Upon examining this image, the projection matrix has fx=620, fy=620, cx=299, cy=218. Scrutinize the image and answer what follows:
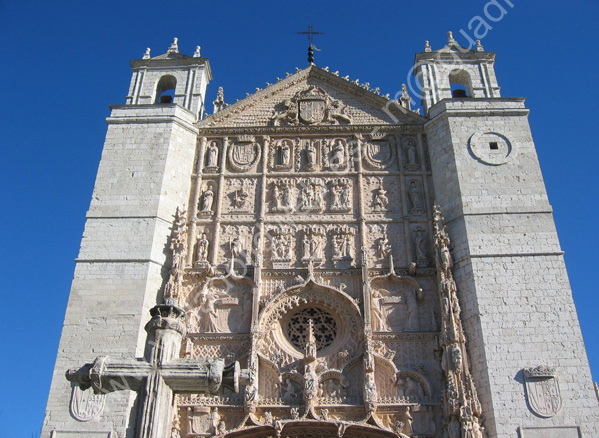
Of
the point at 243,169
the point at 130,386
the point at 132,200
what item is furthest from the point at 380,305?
the point at 130,386

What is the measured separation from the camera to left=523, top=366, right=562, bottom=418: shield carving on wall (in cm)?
992

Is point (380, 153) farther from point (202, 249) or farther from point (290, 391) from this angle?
point (290, 391)

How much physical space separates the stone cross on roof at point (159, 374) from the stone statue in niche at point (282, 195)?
6694mm

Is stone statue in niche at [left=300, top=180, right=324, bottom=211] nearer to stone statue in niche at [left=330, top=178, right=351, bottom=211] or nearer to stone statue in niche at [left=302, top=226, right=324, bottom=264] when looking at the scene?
stone statue in niche at [left=330, top=178, right=351, bottom=211]

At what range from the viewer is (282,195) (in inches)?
518

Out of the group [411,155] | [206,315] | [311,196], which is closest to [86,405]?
[206,315]

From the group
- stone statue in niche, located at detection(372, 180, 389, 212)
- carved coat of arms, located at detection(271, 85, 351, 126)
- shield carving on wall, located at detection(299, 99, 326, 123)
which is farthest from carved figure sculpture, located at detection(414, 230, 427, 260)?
shield carving on wall, located at detection(299, 99, 326, 123)

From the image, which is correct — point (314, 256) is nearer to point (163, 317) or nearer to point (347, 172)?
point (347, 172)

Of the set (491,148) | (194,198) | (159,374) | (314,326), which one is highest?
(491,148)

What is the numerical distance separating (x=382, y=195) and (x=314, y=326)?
317 centimetres

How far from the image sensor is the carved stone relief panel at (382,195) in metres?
12.9

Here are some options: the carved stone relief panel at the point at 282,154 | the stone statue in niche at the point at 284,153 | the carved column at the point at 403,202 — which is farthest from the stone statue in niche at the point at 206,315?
the carved column at the point at 403,202

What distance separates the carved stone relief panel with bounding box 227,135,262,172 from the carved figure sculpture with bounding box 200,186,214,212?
0.83 metres

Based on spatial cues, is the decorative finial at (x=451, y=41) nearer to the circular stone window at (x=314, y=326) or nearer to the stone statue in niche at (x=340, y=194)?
the stone statue in niche at (x=340, y=194)
